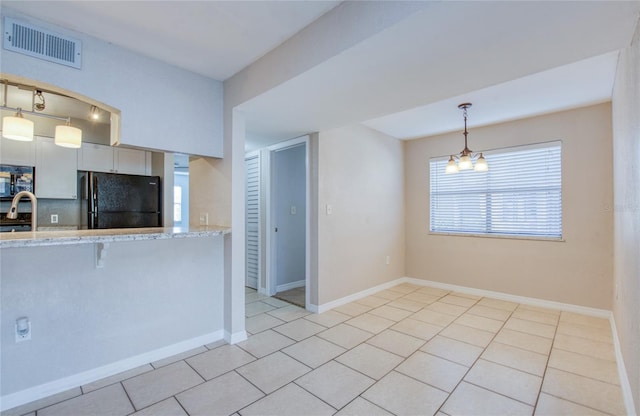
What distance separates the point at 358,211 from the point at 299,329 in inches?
70.3

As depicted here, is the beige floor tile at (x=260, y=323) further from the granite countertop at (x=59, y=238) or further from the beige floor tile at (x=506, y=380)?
the beige floor tile at (x=506, y=380)

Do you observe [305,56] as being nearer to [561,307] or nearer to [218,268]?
[218,268]

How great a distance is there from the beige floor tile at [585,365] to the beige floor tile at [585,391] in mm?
82

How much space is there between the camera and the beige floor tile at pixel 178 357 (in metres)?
2.32

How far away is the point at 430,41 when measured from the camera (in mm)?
1582

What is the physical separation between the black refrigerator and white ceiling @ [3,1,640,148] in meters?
2.21

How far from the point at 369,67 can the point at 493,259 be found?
11.4ft

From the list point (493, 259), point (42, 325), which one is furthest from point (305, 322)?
point (493, 259)

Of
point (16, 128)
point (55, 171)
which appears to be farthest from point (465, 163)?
point (55, 171)

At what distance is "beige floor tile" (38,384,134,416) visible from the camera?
1.76 meters

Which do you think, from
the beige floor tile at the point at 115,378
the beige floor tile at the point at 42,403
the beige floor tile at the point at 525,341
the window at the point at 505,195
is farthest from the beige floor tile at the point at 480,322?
the beige floor tile at the point at 42,403

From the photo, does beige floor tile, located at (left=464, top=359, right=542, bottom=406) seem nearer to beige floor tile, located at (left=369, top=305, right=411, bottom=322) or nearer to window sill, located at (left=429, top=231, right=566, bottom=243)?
beige floor tile, located at (left=369, top=305, right=411, bottom=322)

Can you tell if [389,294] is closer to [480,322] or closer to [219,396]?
[480,322]

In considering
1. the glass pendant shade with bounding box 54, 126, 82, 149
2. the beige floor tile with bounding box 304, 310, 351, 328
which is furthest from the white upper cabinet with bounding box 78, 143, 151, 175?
the beige floor tile with bounding box 304, 310, 351, 328
